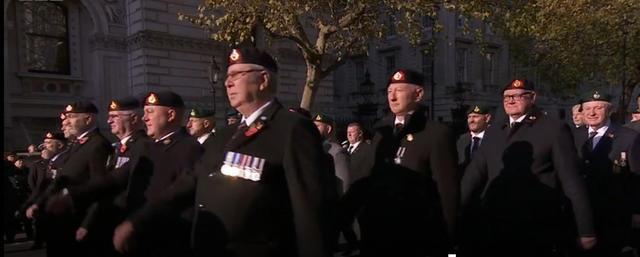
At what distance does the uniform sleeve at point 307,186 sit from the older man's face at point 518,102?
→ 2342 millimetres

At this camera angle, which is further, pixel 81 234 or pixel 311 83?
pixel 311 83

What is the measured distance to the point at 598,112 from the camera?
6.35 m

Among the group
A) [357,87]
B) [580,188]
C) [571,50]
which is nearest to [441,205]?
[580,188]

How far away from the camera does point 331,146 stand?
8328 mm

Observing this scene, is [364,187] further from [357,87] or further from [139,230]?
[357,87]

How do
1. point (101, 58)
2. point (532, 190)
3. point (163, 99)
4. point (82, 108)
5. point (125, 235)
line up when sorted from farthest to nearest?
point (101, 58)
point (82, 108)
point (163, 99)
point (532, 190)
point (125, 235)

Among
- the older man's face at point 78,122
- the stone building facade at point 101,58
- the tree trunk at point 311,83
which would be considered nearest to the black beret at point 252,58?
the older man's face at point 78,122

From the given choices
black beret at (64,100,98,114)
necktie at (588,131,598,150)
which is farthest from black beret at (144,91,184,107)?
necktie at (588,131,598,150)

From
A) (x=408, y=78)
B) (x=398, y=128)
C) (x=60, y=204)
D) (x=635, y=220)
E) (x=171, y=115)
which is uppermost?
Answer: (x=408, y=78)

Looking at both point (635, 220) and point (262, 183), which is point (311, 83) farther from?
point (262, 183)

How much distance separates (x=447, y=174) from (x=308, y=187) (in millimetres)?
1489

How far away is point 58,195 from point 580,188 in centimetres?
429

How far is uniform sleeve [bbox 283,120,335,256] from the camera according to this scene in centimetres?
274

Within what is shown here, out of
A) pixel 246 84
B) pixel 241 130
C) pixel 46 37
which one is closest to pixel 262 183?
pixel 241 130
